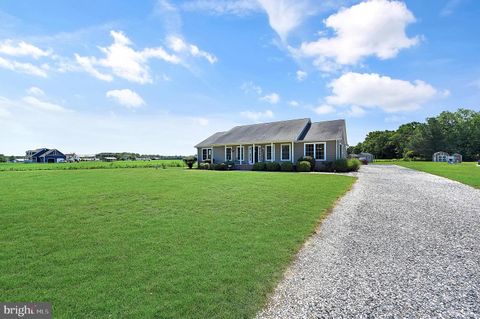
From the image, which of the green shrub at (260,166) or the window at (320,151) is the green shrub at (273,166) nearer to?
the green shrub at (260,166)

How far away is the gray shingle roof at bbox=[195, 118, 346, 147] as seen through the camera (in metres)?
24.1

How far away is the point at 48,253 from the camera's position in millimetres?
4336

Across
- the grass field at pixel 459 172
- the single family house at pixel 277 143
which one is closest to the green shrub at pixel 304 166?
the single family house at pixel 277 143

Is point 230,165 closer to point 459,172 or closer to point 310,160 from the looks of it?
point 310,160

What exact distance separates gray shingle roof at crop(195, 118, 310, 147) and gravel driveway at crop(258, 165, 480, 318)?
1797 cm

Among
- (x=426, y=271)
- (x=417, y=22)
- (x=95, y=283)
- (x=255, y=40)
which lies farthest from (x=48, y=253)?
(x=417, y=22)

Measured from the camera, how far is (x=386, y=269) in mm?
4027

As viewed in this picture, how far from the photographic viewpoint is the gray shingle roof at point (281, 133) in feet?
79.2

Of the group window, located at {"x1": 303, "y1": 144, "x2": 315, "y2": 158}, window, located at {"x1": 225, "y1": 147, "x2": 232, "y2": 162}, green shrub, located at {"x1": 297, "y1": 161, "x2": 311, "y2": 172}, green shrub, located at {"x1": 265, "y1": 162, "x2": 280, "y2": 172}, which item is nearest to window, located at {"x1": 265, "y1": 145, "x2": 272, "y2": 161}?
green shrub, located at {"x1": 265, "y1": 162, "x2": 280, "y2": 172}

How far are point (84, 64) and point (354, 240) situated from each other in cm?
1464

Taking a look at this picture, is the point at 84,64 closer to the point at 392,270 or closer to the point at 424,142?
the point at 392,270

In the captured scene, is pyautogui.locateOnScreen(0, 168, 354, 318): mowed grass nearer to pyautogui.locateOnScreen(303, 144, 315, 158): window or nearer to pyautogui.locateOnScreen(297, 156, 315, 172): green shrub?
pyautogui.locateOnScreen(297, 156, 315, 172): green shrub

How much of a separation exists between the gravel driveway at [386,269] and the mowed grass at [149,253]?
412 mm

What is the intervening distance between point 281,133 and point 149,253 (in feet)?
75.9
